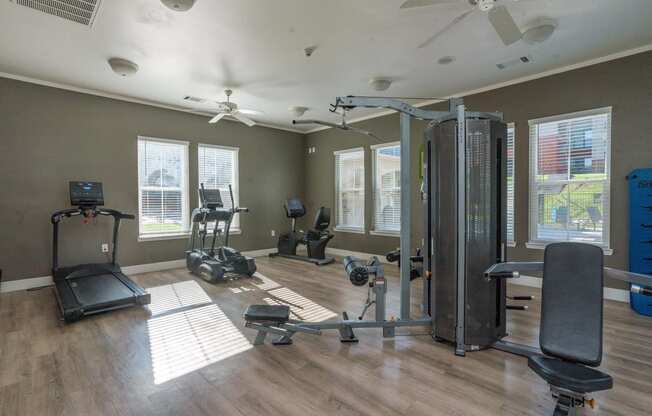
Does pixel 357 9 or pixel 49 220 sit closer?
pixel 357 9

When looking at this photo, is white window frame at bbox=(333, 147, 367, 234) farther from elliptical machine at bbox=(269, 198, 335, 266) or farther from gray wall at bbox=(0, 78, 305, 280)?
gray wall at bbox=(0, 78, 305, 280)

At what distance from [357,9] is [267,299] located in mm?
3293

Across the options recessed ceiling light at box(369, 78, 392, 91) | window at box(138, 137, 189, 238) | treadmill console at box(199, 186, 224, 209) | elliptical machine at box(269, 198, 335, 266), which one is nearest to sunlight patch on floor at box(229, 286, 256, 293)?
treadmill console at box(199, 186, 224, 209)

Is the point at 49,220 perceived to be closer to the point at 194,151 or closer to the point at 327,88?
the point at 194,151

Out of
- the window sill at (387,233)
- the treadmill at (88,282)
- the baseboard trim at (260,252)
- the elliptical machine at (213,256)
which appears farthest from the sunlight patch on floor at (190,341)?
the window sill at (387,233)

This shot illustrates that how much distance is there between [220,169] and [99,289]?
10.4 feet

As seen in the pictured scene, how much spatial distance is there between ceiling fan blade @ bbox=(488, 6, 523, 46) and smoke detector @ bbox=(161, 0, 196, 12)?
236 cm

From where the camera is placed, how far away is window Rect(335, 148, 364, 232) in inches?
259

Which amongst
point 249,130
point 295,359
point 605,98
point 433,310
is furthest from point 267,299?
point 605,98

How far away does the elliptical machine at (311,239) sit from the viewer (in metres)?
6.18

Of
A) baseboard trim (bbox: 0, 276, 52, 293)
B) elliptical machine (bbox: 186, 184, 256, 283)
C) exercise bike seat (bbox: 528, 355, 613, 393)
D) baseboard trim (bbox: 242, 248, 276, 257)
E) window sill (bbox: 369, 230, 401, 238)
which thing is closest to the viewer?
exercise bike seat (bbox: 528, 355, 613, 393)

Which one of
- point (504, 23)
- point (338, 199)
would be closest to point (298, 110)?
point (338, 199)

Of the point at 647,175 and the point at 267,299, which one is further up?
the point at 647,175

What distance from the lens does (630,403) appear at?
1879 millimetres
